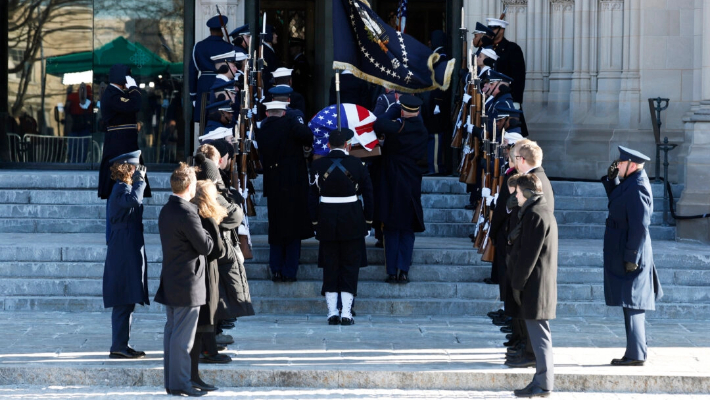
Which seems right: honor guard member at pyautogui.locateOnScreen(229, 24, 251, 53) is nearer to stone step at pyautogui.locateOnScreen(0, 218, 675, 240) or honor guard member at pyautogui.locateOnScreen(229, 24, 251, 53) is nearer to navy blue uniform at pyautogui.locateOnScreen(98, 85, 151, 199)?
navy blue uniform at pyautogui.locateOnScreen(98, 85, 151, 199)

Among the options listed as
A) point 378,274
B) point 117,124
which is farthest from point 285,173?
point 117,124

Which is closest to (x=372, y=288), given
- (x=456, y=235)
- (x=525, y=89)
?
(x=456, y=235)

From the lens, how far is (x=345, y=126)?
11.7 metres

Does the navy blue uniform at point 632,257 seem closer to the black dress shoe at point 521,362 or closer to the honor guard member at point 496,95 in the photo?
the black dress shoe at point 521,362

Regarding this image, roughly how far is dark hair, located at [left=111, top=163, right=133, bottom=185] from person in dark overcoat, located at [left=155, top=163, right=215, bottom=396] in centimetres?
107

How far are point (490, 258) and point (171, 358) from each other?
3.68 meters

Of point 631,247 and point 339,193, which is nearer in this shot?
point 631,247

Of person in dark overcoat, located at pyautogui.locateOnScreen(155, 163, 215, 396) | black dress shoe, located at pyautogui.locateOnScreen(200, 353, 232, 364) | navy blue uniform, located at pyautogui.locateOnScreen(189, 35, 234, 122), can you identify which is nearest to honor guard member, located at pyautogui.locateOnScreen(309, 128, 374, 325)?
black dress shoe, located at pyautogui.locateOnScreen(200, 353, 232, 364)

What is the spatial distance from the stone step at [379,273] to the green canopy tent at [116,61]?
5773mm

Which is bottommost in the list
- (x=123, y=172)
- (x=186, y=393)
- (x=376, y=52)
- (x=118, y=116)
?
(x=186, y=393)

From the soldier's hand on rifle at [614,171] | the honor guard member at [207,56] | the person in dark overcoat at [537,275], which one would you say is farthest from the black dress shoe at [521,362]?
the honor guard member at [207,56]

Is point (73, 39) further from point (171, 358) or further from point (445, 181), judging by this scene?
point (171, 358)

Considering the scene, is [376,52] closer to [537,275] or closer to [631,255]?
[631,255]

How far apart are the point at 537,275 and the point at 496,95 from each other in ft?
14.9
